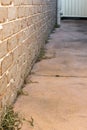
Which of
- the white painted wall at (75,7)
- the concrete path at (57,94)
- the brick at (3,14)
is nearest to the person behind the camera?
the brick at (3,14)

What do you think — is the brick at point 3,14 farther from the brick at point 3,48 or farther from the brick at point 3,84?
the brick at point 3,84

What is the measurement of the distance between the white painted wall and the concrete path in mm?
5534

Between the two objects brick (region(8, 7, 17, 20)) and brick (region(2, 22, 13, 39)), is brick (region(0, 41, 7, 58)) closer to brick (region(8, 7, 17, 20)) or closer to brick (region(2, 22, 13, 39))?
brick (region(2, 22, 13, 39))

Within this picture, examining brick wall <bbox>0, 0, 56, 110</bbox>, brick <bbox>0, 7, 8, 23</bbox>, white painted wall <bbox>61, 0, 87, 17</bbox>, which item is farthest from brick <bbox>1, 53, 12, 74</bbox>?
white painted wall <bbox>61, 0, 87, 17</bbox>

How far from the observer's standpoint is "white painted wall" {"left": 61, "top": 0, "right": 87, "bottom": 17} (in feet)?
28.8

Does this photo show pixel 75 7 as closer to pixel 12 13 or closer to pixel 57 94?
pixel 57 94

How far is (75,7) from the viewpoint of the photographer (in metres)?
8.84

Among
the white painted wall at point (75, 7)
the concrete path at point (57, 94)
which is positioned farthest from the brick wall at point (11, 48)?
the white painted wall at point (75, 7)

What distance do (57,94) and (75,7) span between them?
7133mm

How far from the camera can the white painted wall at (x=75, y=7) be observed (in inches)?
346

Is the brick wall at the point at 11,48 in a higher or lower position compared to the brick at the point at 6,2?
lower

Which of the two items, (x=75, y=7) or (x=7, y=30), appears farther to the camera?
(x=75, y=7)

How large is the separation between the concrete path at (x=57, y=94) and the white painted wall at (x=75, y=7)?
5.53m

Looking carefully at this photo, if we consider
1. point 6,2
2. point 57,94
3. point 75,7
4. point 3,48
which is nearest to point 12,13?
point 6,2
